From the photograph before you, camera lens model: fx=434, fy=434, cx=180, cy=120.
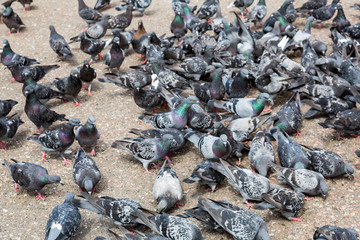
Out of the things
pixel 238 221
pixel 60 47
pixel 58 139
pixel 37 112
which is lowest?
pixel 60 47

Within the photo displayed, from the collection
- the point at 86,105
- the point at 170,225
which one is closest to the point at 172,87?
the point at 86,105

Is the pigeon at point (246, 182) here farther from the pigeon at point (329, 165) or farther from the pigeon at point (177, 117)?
the pigeon at point (177, 117)

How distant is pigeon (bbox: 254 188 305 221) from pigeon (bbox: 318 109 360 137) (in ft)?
6.51

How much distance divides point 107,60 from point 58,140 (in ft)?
10.7

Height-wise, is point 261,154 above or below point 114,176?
above

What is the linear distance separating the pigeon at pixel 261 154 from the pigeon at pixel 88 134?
8.53 ft

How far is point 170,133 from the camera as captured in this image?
7.33 m

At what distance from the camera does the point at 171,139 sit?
7148mm

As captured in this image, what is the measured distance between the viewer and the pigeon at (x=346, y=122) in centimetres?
740

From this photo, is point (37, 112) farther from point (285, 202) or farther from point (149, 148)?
point (285, 202)

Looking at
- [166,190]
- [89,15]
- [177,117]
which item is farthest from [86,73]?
[166,190]

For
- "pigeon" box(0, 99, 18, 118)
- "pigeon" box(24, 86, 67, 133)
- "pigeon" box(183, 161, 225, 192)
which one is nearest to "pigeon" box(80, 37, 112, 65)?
"pigeon" box(0, 99, 18, 118)

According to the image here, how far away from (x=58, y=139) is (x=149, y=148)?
154 cm

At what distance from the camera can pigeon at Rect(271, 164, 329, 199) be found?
6215 mm
